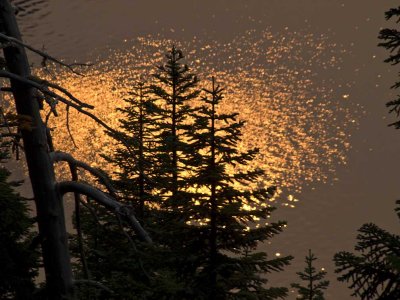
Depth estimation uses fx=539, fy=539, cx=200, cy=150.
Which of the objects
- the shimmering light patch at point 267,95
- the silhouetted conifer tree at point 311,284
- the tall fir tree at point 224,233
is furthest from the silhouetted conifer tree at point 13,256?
the shimmering light patch at point 267,95

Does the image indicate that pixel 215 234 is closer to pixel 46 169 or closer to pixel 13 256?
pixel 13 256

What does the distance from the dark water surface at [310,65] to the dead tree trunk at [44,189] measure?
140ft

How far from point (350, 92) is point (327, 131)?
628 inches

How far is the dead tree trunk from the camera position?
4527 millimetres

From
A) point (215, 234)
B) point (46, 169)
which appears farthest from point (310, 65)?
point (46, 169)

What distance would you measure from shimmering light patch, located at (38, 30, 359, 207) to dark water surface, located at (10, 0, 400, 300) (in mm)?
387

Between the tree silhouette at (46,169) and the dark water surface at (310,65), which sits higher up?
the dark water surface at (310,65)

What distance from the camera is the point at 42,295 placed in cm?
499

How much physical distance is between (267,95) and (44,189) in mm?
99331

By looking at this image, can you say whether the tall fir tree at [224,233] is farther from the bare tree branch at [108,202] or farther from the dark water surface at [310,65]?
the dark water surface at [310,65]

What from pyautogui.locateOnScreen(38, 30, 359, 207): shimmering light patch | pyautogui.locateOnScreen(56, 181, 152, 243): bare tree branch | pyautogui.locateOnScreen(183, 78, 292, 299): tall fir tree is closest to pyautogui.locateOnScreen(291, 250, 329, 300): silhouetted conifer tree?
pyautogui.locateOnScreen(183, 78, 292, 299): tall fir tree

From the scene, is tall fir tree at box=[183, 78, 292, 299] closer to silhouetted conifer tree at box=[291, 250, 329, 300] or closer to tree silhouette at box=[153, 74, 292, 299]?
tree silhouette at box=[153, 74, 292, 299]

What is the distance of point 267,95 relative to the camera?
10244cm

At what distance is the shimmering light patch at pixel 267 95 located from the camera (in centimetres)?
8456
